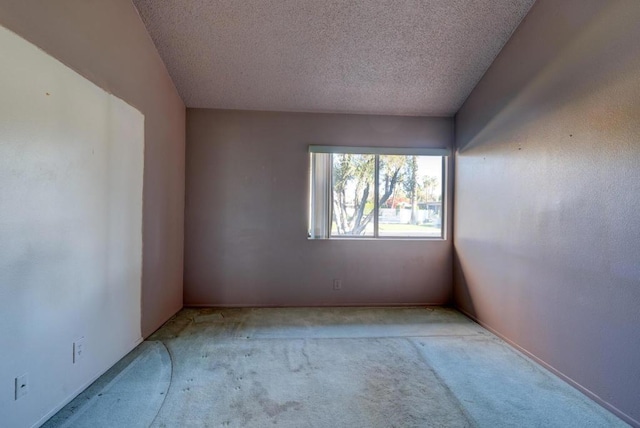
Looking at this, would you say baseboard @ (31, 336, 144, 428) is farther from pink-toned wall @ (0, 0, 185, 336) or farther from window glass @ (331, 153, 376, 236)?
window glass @ (331, 153, 376, 236)

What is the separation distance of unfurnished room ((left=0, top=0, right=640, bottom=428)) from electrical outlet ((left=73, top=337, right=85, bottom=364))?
0.04 feet

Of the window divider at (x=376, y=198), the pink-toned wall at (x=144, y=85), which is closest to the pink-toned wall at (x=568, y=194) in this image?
the window divider at (x=376, y=198)

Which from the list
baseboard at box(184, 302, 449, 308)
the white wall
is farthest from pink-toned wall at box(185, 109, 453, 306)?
the white wall

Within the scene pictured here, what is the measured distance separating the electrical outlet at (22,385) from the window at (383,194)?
8.74 feet

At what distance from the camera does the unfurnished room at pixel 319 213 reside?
67.7 inches

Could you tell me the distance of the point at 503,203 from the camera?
289cm

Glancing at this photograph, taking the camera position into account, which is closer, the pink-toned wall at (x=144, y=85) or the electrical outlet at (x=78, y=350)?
the pink-toned wall at (x=144, y=85)

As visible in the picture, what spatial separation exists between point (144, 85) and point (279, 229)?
1.97 m

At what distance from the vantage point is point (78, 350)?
6.24 ft

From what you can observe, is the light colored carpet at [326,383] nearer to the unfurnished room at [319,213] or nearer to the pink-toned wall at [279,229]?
the unfurnished room at [319,213]

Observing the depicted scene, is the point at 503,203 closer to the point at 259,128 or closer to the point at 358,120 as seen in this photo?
the point at 358,120

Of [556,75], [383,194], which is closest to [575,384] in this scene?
[556,75]

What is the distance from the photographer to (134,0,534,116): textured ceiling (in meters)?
2.49

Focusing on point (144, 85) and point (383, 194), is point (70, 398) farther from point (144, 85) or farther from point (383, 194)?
point (383, 194)
